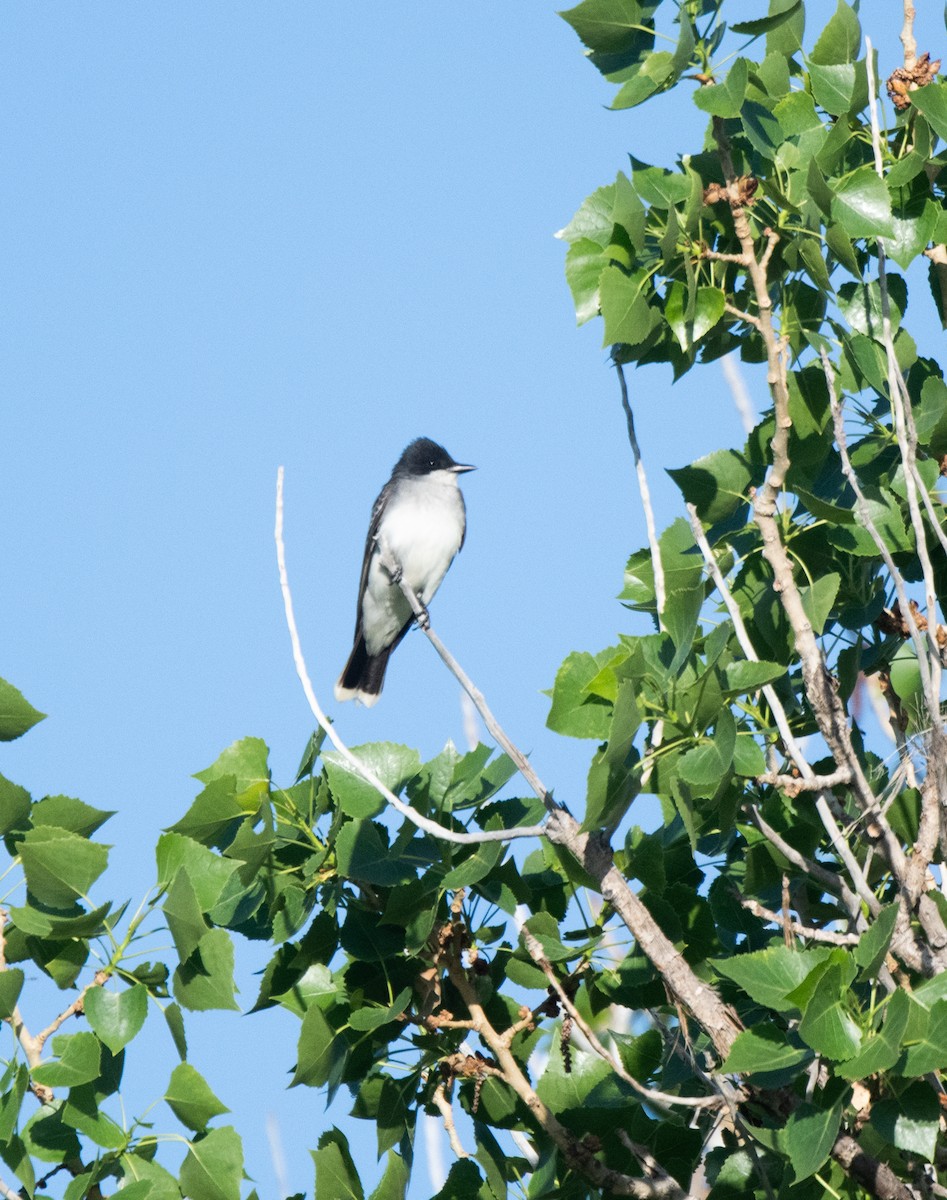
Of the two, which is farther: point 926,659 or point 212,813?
point 212,813

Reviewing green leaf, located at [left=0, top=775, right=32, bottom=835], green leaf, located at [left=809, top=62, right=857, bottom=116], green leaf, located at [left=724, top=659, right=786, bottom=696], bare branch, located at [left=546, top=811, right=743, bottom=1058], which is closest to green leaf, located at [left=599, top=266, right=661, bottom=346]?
green leaf, located at [left=809, top=62, right=857, bottom=116]

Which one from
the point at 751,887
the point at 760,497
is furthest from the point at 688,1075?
the point at 760,497

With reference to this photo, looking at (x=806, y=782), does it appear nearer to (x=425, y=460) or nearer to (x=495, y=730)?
(x=495, y=730)

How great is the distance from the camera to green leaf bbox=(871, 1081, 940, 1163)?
262 cm

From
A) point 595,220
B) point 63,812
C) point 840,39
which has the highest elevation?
point 840,39

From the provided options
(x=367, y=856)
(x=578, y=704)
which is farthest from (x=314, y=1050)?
(x=578, y=704)

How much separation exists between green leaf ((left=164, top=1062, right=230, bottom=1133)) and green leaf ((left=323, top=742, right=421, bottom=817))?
24.3 inches

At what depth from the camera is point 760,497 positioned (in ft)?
10.5

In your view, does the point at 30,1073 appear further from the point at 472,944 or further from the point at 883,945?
the point at 883,945

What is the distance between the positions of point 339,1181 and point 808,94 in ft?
8.61

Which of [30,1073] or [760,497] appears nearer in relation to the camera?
[30,1073]

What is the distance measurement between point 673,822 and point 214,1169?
1.16 m

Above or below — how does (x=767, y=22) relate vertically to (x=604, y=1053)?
above

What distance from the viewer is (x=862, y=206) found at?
10.5 ft
